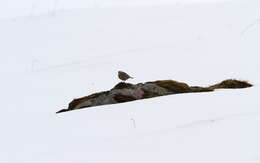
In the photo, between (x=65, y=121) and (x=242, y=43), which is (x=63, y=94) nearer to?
(x=65, y=121)

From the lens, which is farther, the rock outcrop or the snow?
the rock outcrop

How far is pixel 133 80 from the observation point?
271 inches

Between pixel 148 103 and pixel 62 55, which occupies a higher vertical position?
pixel 62 55

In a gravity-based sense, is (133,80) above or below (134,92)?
above

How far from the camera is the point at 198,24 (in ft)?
34.7

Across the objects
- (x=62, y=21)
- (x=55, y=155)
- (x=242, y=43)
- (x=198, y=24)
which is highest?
(x=62, y=21)

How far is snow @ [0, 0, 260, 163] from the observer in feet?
9.04

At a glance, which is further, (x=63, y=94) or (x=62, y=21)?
(x=62, y=21)

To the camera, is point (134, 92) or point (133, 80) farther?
point (133, 80)

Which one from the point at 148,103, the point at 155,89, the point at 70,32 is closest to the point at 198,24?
the point at 70,32

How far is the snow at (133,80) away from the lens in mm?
2756

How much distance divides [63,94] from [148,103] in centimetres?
321

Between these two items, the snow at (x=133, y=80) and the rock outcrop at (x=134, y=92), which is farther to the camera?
the rock outcrop at (x=134, y=92)

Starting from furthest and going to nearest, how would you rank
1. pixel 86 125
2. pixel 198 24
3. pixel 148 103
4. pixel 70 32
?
pixel 70 32 → pixel 198 24 → pixel 148 103 → pixel 86 125
